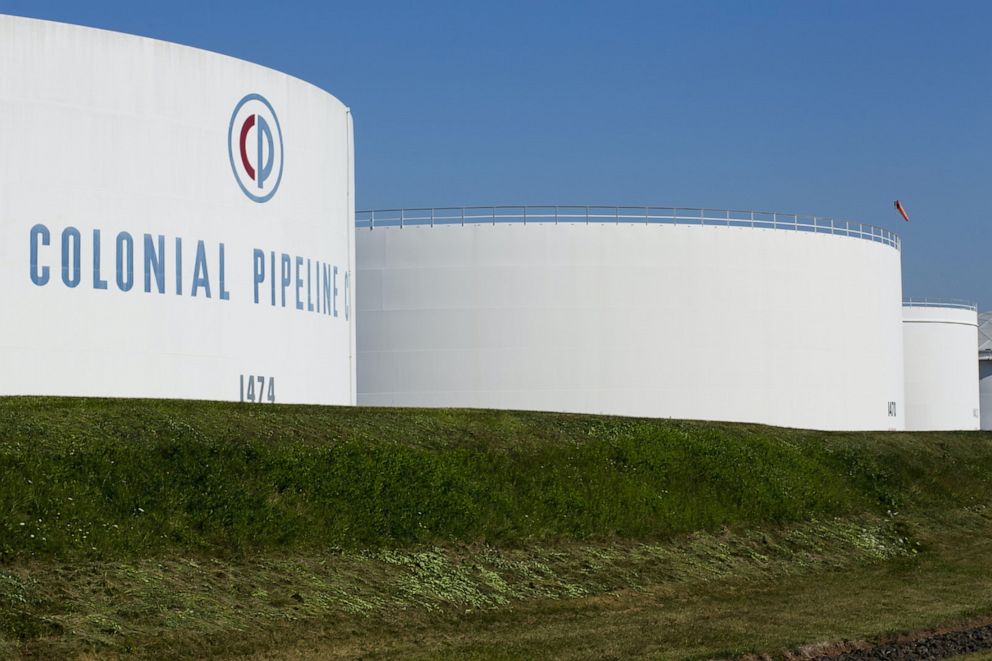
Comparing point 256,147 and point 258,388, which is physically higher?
point 256,147

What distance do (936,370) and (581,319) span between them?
26.2 m

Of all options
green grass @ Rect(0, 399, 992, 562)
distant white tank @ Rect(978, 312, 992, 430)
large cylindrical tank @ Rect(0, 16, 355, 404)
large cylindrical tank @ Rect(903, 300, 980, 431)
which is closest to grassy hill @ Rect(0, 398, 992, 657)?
green grass @ Rect(0, 399, 992, 562)

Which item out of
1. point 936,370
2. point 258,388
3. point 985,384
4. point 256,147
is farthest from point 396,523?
point 985,384

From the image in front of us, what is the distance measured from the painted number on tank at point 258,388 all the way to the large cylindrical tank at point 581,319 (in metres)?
14.4

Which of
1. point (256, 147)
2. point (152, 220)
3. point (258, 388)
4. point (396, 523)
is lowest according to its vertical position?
point (396, 523)

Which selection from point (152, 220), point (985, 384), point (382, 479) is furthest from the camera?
point (985, 384)

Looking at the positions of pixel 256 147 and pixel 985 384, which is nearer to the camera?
pixel 256 147

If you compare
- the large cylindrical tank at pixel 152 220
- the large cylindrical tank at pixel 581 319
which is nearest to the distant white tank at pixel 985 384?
the large cylindrical tank at pixel 581 319

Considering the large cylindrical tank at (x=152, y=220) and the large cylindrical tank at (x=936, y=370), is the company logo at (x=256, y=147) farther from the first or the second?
the large cylindrical tank at (x=936, y=370)

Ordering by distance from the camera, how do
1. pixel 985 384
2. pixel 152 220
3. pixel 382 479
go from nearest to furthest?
pixel 382 479 → pixel 152 220 → pixel 985 384

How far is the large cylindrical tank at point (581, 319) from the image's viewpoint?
4350 centimetres

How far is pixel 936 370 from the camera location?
63188mm

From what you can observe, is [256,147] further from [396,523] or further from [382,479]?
[396,523]

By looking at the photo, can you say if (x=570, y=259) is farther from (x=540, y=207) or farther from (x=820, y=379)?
(x=820, y=379)
